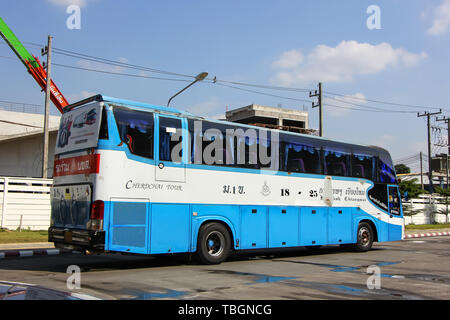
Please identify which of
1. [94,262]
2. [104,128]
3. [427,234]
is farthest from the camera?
[427,234]

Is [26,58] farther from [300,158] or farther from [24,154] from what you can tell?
[300,158]

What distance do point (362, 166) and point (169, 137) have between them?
8.39 metres

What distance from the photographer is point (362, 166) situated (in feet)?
54.0

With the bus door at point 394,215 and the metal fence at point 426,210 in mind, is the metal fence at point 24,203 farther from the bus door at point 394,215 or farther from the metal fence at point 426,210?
the metal fence at point 426,210

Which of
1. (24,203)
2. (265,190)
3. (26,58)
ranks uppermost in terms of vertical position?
(26,58)

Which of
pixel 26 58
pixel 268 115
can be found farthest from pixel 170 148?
pixel 268 115

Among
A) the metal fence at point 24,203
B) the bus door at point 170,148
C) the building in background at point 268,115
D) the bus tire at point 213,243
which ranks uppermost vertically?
the building in background at point 268,115

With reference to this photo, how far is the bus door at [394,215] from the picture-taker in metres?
17.3

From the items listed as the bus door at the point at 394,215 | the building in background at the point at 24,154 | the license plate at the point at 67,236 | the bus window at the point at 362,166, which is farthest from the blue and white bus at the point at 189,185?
the building in background at the point at 24,154

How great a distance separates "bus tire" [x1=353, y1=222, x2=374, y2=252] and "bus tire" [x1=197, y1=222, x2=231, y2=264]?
6.12 m

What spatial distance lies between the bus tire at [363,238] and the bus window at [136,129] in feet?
29.7

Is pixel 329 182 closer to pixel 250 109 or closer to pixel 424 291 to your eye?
pixel 424 291

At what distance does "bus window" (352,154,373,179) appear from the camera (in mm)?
16125

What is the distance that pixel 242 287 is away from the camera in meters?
8.09
